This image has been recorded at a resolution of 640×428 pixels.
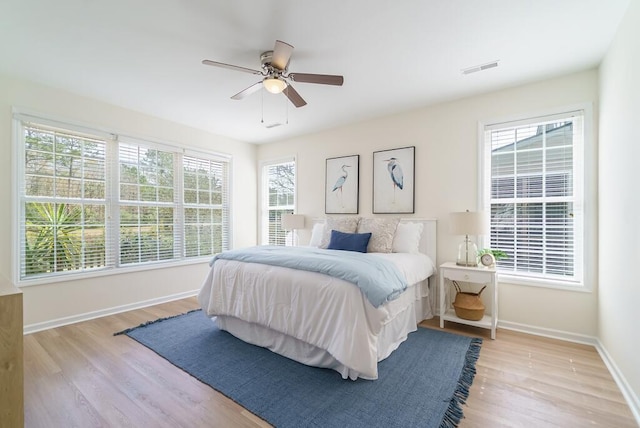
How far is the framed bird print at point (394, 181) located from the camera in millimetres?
3727

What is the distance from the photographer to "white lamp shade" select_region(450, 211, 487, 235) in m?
2.86

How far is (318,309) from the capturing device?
214cm

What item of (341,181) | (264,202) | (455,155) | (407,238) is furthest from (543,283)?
(264,202)

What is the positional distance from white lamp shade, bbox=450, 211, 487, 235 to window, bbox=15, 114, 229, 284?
3771 millimetres

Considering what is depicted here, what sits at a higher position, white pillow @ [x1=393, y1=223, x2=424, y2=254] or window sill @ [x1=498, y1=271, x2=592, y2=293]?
white pillow @ [x1=393, y1=223, x2=424, y2=254]

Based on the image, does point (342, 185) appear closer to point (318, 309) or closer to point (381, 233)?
point (381, 233)

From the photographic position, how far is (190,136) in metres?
4.44

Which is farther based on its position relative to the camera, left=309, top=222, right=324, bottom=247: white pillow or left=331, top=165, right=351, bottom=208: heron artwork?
left=331, top=165, right=351, bottom=208: heron artwork

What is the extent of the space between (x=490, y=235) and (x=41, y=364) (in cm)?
444

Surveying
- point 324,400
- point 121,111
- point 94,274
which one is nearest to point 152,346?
point 94,274

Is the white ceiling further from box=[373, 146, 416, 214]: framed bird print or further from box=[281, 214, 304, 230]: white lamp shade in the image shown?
box=[281, 214, 304, 230]: white lamp shade

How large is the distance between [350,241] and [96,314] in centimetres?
317

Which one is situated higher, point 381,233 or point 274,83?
point 274,83

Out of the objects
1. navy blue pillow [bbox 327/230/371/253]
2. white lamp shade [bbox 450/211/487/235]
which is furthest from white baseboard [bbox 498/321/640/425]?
navy blue pillow [bbox 327/230/371/253]
